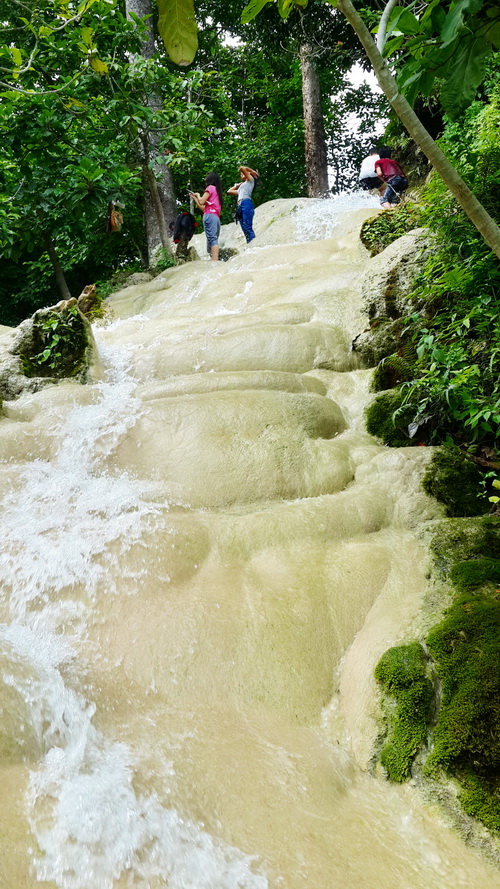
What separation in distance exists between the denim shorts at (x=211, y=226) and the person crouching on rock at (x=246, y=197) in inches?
23.5

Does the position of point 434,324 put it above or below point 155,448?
above

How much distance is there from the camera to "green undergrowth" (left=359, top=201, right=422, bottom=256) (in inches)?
263

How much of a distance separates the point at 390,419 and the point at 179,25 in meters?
3.59

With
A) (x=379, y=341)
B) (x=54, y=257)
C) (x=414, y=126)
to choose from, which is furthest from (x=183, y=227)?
(x=414, y=126)

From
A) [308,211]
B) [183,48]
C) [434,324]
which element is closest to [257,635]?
[183,48]

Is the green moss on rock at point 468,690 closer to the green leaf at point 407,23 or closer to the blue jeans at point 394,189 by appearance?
the green leaf at point 407,23

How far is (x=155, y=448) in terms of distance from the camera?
13.8 ft

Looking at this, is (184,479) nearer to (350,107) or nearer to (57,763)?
(57,763)

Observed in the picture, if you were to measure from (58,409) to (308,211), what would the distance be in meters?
8.75

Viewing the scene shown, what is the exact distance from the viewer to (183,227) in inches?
433

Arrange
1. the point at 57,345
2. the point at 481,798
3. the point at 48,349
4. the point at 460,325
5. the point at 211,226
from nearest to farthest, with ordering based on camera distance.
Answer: the point at 481,798 → the point at 460,325 → the point at 48,349 → the point at 57,345 → the point at 211,226

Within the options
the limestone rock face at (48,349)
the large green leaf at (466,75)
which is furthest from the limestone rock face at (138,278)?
the large green leaf at (466,75)

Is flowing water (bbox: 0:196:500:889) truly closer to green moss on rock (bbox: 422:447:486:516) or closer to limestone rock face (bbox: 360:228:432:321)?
green moss on rock (bbox: 422:447:486:516)

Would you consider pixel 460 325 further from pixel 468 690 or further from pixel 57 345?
pixel 57 345
